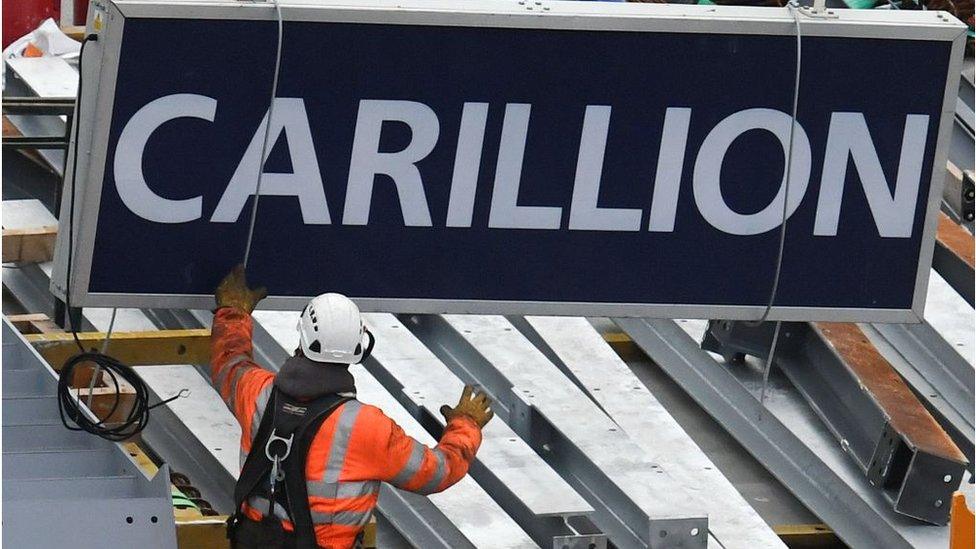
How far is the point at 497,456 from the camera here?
6.34m

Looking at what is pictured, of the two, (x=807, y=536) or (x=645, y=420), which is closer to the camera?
(x=807, y=536)

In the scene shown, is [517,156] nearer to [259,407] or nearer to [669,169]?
[669,169]

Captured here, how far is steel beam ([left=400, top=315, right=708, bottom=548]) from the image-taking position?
6.11 m

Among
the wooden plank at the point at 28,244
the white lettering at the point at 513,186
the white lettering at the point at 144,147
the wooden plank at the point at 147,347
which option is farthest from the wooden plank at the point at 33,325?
the white lettering at the point at 513,186

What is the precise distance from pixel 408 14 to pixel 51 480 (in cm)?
177

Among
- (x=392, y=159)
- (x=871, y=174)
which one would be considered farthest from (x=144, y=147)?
(x=871, y=174)

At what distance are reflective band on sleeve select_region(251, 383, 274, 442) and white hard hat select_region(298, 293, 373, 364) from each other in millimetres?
177

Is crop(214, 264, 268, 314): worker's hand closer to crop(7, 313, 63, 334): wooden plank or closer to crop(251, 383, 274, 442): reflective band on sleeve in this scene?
crop(251, 383, 274, 442): reflective band on sleeve

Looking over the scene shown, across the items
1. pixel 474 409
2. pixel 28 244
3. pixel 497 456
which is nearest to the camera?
pixel 474 409

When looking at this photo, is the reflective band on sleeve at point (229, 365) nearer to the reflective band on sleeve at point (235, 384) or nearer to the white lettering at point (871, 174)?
the reflective band on sleeve at point (235, 384)

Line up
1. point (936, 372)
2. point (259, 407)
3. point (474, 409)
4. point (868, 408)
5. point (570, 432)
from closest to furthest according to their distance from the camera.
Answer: point (259, 407)
point (474, 409)
point (570, 432)
point (868, 408)
point (936, 372)

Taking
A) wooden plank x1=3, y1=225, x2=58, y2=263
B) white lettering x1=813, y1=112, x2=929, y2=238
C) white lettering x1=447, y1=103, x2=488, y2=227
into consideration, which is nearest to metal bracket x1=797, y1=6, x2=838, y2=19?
white lettering x1=813, y1=112, x2=929, y2=238

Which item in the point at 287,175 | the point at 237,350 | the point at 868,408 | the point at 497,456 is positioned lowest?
the point at 497,456

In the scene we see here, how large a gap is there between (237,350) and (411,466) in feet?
1.97
